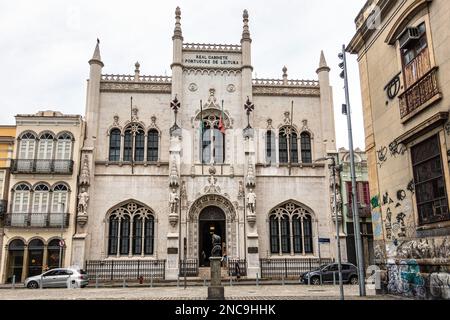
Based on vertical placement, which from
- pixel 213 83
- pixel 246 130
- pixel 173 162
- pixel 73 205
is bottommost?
pixel 73 205

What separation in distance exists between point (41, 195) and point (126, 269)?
8.33 meters

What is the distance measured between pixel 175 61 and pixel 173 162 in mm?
8531

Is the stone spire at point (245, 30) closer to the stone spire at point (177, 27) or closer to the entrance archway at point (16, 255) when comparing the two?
the stone spire at point (177, 27)

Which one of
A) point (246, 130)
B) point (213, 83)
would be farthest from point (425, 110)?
point (213, 83)

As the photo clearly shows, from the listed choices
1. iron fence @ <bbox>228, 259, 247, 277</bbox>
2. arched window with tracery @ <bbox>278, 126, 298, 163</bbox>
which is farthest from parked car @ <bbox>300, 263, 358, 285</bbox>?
arched window with tracery @ <bbox>278, 126, 298, 163</bbox>

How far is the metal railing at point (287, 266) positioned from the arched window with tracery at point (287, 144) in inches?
311

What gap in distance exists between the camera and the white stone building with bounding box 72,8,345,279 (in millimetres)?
32094

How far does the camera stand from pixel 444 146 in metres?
11.8

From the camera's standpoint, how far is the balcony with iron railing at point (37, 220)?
30875 mm

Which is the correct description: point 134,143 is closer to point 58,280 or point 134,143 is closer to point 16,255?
point 16,255

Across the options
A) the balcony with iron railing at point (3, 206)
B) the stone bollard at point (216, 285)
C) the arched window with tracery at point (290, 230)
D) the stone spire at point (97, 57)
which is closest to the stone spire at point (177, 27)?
the stone spire at point (97, 57)

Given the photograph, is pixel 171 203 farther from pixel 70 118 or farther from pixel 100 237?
pixel 70 118
